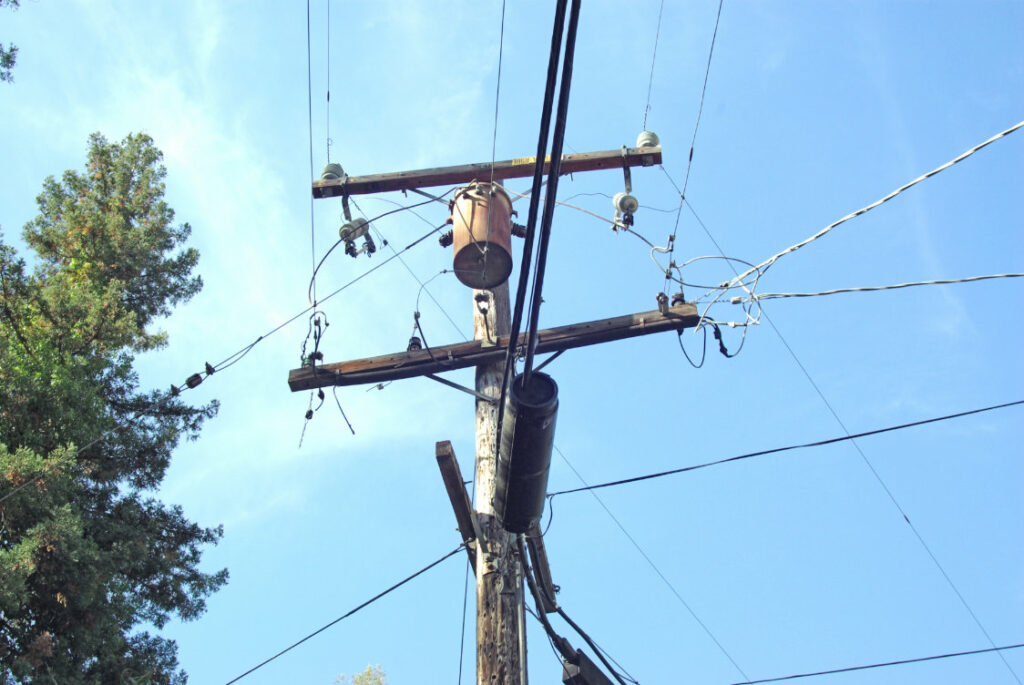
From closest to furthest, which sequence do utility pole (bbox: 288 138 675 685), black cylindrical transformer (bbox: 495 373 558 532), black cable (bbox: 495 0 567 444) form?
black cable (bbox: 495 0 567 444) < black cylindrical transformer (bbox: 495 373 558 532) < utility pole (bbox: 288 138 675 685)

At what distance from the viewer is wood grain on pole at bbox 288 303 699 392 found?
6395 mm

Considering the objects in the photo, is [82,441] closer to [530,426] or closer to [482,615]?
[482,615]

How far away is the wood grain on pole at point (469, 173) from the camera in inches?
295

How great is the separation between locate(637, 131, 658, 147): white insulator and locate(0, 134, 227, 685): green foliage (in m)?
6.40

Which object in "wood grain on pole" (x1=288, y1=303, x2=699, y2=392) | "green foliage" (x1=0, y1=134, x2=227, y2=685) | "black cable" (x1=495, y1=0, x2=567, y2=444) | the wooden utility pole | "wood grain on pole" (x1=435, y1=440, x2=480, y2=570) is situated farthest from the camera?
"green foliage" (x1=0, y1=134, x2=227, y2=685)

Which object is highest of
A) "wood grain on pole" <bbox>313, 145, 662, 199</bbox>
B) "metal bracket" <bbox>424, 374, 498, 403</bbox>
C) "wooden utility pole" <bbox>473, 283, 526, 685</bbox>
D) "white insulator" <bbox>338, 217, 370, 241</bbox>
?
"wood grain on pole" <bbox>313, 145, 662, 199</bbox>

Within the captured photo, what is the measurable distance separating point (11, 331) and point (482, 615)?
9.55 metres

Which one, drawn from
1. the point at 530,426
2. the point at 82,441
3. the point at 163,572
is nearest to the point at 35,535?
the point at 82,441

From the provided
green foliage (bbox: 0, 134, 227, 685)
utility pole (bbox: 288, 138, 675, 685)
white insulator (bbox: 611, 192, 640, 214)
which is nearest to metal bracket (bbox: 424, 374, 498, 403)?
utility pole (bbox: 288, 138, 675, 685)

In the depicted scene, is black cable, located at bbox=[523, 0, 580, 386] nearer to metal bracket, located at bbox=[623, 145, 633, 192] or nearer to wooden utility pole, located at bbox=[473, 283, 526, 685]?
wooden utility pole, located at bbox=[473, 283, 526, 685]

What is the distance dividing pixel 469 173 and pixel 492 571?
3.55 m

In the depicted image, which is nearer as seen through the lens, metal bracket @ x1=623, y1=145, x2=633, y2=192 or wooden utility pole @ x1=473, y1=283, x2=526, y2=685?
wooden utility pole @ x1=473, y1=283, x2=526, y2=685

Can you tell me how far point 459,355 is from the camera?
6543 millimetres

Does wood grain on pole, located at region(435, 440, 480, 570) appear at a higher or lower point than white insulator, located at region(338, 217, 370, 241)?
lower
